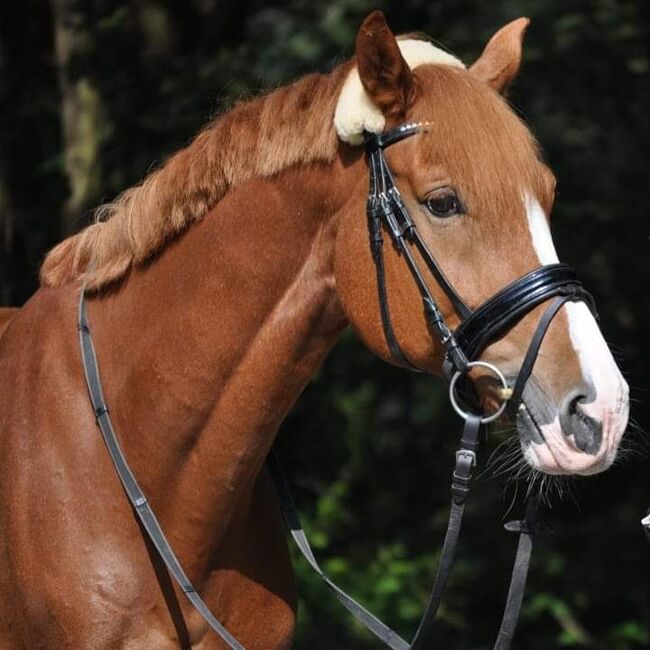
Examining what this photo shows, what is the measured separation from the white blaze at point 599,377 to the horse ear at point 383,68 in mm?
514

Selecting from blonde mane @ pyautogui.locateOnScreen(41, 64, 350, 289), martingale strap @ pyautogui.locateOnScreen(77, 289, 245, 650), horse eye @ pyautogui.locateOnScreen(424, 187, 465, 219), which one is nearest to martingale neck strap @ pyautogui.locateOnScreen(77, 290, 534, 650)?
martingale strap @ pyautogui.locateOnScreen(77, 289, 245, 650)

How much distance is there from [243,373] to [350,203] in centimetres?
40

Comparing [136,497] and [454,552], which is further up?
[136,497]

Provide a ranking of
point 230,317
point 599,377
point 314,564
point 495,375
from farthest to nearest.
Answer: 1. point 314,564
2. point 230,317
3. point 495,375
4. point 599,377

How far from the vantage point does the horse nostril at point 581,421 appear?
2195mm

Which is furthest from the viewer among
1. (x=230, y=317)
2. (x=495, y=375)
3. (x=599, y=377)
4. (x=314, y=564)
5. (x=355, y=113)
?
(x=314, y=564)

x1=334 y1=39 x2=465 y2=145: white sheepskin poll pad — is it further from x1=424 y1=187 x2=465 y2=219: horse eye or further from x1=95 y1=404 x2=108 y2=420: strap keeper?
x1=95 y1=404 x2=108 y2=420: strap keeper

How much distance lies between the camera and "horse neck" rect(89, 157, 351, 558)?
257 centimetres

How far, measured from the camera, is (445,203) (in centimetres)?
237

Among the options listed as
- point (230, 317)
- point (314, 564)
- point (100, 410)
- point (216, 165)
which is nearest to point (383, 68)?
point (216, 165)

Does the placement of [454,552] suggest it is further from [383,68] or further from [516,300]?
[383,68]

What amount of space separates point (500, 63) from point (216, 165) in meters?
0.62

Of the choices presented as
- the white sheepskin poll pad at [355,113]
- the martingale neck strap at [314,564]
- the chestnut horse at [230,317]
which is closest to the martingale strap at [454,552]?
the martingale neck strap at [314,564]

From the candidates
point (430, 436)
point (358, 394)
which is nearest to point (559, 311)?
point (358, 394)
